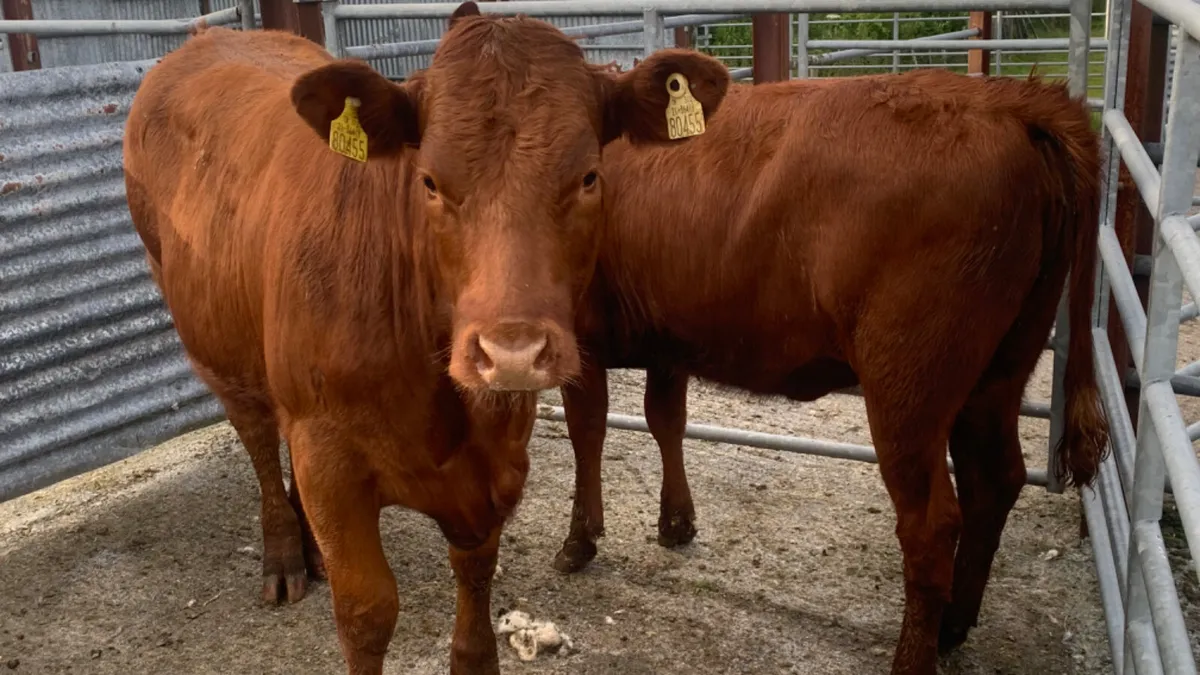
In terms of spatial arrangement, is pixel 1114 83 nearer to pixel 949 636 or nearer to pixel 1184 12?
pixel 949 636

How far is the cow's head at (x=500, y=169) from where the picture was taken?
2.08 metres

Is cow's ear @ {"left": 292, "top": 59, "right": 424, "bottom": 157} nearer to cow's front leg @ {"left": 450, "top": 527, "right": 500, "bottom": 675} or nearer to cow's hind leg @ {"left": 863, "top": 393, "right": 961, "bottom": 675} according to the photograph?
cow's front leg @ {"left": 450, "top": 527, "right": 500, "bottom": 675}

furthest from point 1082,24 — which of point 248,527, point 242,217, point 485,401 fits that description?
point 248,527

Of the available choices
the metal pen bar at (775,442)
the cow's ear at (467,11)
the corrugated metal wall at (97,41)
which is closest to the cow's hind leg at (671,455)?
the metal pen bar at (775,442)

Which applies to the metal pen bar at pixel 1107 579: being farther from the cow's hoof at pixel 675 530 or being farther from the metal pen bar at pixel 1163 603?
the cow's hoof at pixel 675 530

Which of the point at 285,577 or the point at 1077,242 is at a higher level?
the point at 1077,242

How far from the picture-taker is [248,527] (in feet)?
14.8

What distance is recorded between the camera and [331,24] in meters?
5.08

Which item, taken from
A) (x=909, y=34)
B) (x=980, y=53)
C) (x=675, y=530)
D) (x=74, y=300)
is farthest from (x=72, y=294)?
(x=909, y=34)

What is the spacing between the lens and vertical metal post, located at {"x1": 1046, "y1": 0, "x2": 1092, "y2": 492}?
3.67 metres

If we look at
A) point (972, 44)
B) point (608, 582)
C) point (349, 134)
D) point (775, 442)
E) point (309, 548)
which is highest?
point (349, 134)

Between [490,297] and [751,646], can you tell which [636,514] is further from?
[490,297]

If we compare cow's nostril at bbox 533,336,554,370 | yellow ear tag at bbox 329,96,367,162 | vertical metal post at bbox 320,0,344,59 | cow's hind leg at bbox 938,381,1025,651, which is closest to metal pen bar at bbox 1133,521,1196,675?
cow's nostril at bbox 533,336,554,370

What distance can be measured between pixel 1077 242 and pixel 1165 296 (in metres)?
1.07
